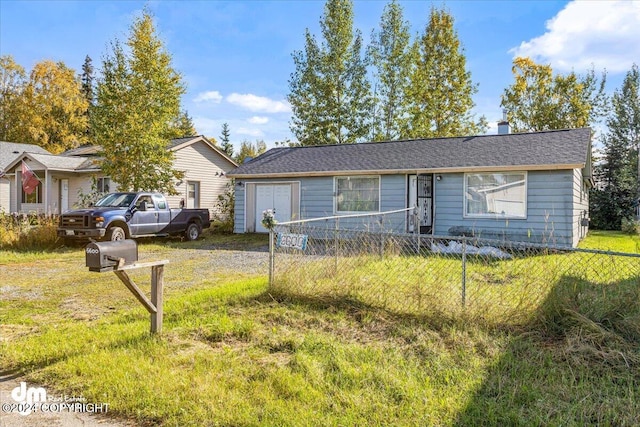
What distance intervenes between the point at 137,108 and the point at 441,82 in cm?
1766

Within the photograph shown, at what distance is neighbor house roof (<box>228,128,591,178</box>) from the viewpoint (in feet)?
38.1

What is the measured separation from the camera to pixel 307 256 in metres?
5.95

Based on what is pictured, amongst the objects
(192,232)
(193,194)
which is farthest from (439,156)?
(193,194)

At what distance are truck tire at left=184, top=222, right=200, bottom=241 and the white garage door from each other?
227 cm

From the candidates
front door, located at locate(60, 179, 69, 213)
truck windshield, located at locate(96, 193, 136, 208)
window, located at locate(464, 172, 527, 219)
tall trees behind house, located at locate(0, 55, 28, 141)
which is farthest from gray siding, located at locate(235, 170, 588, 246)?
tall trees behind house, located at locate(0, 55, 28, 141)

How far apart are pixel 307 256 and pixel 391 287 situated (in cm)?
133

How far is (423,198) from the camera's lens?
44.4 feet

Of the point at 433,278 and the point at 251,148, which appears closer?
the point at 433,278

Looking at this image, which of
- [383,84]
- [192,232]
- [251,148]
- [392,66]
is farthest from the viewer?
[251,148]

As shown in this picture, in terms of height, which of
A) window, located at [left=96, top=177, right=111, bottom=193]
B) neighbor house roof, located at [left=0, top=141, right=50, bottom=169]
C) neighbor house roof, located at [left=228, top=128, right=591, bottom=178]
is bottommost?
window, located at [left=96, top=177, right=111, bottom=193]

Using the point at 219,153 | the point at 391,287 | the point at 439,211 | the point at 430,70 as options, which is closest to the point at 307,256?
the point at 391,287

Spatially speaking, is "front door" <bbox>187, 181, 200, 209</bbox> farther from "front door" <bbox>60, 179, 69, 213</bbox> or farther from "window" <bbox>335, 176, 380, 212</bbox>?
"window" <bbox>335, 176, 380, 212</bbox>

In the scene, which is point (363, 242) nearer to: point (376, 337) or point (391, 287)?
point (391, 287)

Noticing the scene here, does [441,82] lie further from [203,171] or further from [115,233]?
[115,233]
